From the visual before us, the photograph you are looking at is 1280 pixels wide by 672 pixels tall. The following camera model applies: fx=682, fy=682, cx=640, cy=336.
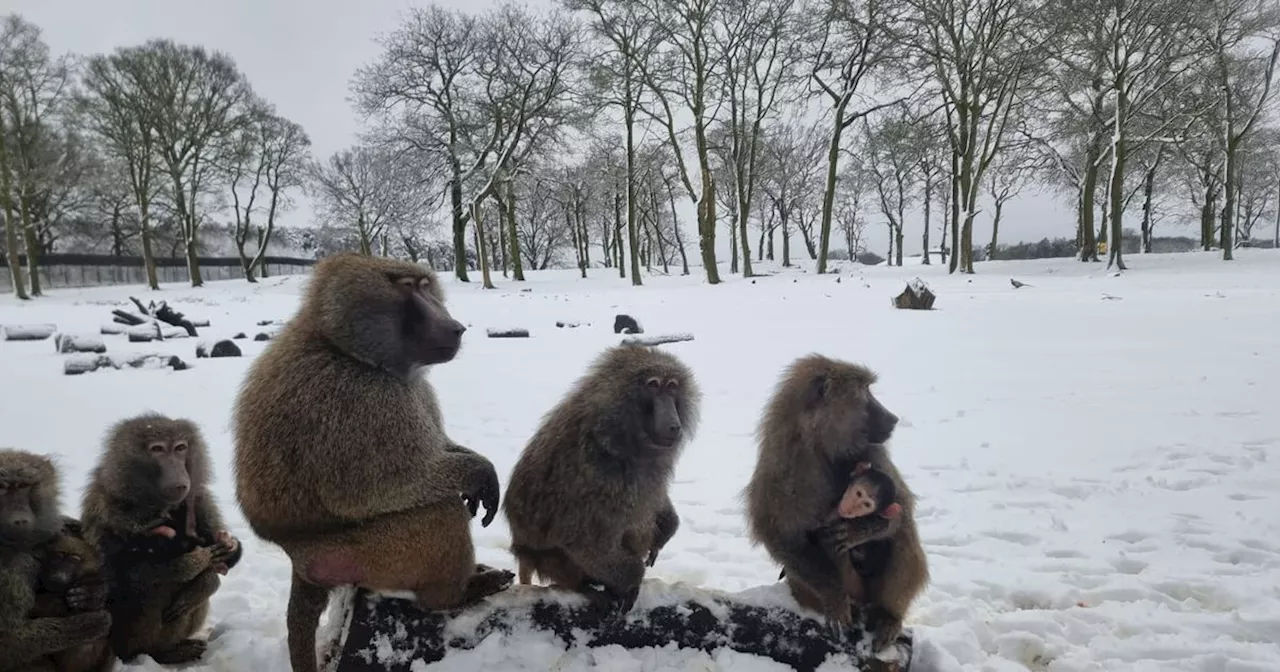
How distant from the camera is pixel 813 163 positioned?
142 feet

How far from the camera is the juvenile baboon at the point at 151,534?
2.77 metres

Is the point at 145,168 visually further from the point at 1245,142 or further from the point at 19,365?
the point at 1245,142

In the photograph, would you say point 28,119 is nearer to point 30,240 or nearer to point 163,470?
point 30,240

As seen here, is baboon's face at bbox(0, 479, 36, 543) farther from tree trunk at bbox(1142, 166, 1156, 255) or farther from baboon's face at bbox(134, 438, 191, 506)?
tree trunk at bbox(1142, 166, 1156, 255)

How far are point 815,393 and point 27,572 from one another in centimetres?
304

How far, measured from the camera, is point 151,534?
9.16 feet

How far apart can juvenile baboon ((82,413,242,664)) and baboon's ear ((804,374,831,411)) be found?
2562 mm

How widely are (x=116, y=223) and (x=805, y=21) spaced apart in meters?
34.1

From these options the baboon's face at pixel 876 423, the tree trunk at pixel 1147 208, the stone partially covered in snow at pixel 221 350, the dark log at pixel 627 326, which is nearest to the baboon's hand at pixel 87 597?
the baboon's face at pixel 876 423

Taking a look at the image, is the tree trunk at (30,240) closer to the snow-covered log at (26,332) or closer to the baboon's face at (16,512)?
the snow-covered log at (26,332)

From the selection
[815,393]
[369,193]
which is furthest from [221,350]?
[369,193]

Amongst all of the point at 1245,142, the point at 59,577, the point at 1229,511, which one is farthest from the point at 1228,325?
the point at 1245,142

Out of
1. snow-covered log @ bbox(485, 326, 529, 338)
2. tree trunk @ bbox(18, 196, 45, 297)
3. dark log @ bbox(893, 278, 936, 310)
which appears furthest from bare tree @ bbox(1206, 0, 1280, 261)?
tree trunk @ bbox(18, 196, 45, 297)

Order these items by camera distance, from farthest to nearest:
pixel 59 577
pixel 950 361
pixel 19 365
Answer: pixel 19 365, pixel 950 361, pixel 59 577
